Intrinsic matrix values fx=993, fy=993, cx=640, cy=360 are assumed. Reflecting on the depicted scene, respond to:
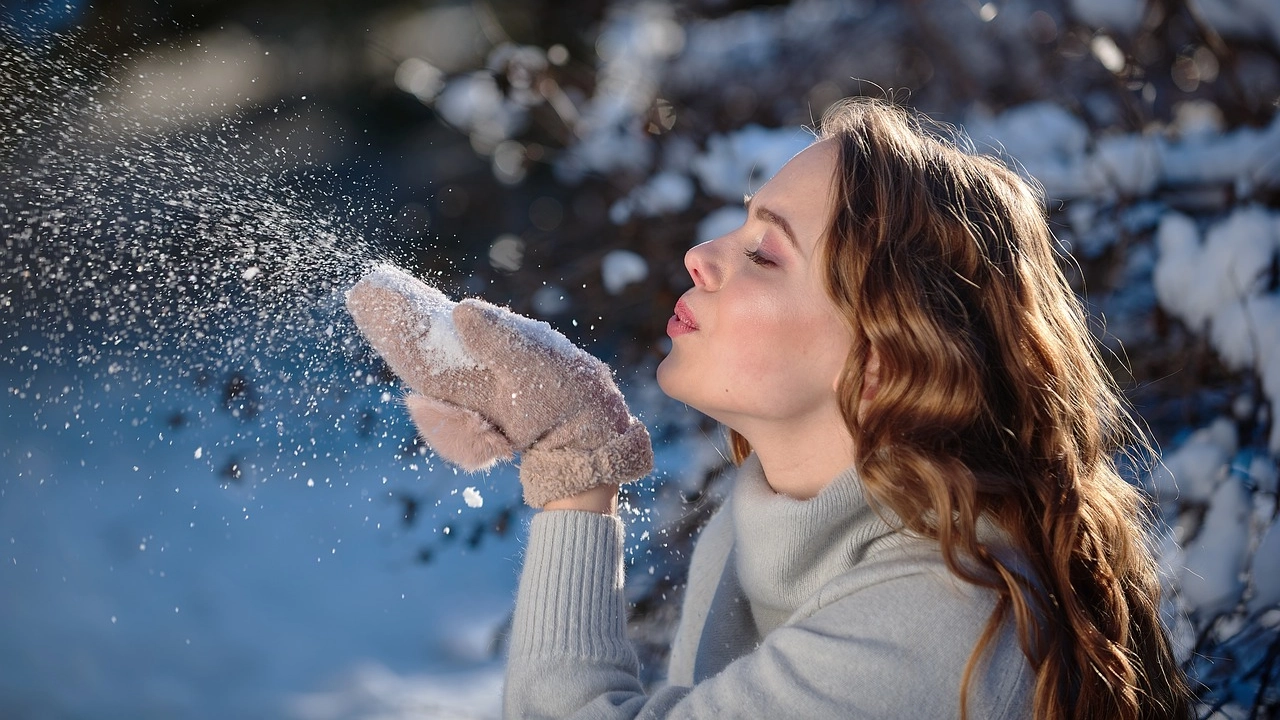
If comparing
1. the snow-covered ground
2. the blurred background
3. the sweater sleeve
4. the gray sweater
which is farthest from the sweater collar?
the snow-covered ground

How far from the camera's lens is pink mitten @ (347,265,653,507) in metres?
1.18

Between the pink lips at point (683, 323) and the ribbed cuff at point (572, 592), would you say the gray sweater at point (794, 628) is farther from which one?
the pink lips at point (683, 323)

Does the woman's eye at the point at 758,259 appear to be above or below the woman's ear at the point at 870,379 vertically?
above

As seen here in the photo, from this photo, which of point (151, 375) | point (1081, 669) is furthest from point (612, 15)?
point (1081, 669)

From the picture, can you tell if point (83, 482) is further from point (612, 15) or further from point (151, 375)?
point (612, 15)

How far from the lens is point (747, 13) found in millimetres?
2641

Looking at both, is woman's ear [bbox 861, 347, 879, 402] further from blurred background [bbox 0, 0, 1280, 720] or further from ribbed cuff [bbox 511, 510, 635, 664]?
blurred background [bbox 0, 0, 1280, 720]

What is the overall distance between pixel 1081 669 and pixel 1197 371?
1.25 metres

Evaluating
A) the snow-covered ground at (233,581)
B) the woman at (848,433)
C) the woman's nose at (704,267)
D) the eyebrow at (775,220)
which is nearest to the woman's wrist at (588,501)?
the woman at (848,433)

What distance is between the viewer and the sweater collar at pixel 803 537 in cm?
118

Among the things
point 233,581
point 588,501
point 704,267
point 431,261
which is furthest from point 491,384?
point 233,581

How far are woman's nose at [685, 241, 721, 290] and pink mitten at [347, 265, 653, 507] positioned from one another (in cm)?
18

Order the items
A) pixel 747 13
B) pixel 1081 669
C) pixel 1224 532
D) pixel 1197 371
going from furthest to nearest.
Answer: pixel 747 13, pixel 1197 371, pixel 1224 532, pixel 1081 669

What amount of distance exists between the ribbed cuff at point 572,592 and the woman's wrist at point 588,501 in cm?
1
